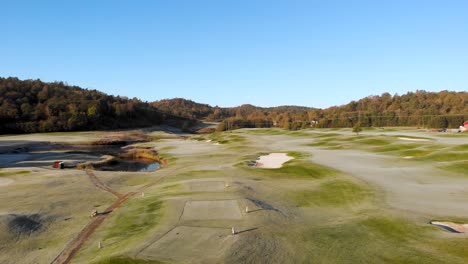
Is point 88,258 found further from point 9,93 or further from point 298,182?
point 9,93

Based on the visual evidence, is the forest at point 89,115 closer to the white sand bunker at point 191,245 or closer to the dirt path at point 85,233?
the dirt path at point 85,233

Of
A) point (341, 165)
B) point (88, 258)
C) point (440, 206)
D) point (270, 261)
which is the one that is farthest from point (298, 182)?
point (88, 258)

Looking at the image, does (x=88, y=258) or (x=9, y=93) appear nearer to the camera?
(x=88, y=258)

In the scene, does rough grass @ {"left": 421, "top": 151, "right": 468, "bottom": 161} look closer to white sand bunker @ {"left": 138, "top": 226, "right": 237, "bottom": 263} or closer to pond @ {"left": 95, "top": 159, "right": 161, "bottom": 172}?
white sand bunker @ {"left": 138, "top": 226, "right": 237, "bottom": 263}

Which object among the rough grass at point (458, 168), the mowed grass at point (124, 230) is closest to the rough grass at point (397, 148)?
the rough grass at point (458, 168)

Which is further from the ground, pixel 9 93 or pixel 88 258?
pixel 9 93

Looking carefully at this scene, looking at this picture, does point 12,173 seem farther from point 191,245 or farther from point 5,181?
point 191,245

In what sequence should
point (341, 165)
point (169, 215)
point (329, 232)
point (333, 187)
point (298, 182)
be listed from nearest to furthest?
point (329, 232) < point (169, 215) < point (333, 187) < point (298, 182) < point (341, 165)
